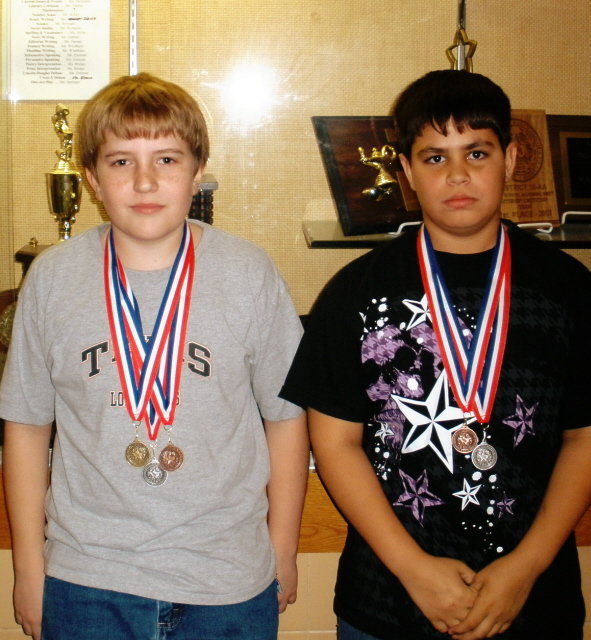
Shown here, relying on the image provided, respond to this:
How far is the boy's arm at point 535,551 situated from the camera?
129 centimetres

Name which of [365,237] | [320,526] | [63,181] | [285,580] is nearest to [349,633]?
[285,580]

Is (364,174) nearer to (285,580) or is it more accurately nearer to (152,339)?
(152,339)

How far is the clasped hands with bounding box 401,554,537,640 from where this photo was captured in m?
1.29

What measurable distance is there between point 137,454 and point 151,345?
19cm

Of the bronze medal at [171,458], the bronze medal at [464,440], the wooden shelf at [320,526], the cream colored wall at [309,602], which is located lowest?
the cream colored wall at [309,602]

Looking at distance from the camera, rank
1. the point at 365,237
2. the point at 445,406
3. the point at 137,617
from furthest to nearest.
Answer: the point at 365,237
the point at 445,406
the point at 137,617

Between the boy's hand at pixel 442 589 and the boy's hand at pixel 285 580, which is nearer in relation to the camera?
the boy's hand at pixel 442 589

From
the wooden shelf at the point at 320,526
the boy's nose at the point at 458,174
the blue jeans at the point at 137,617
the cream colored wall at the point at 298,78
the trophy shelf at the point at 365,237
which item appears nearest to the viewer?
the blue jeans at the point at 137,617

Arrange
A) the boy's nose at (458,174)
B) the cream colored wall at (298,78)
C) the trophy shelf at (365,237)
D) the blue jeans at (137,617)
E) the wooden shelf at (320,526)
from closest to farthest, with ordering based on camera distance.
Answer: the blue jeans at (137,617)
the boy's nose at (458,174)
the wooden shelf at (320,526)
the trophy shelf at (365,237)
the cream colored wall at (298,78)

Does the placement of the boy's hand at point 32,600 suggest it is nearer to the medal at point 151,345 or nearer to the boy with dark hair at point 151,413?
the boy with dark hair at point 151,413

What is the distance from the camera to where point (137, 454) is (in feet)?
4.31

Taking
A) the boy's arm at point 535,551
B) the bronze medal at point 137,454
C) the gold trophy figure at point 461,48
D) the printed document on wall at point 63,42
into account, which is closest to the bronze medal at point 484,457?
the boy's arm at point 535,551

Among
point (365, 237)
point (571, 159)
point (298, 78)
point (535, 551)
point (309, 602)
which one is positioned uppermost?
point (298, 78)

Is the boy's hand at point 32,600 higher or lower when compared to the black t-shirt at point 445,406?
lower
